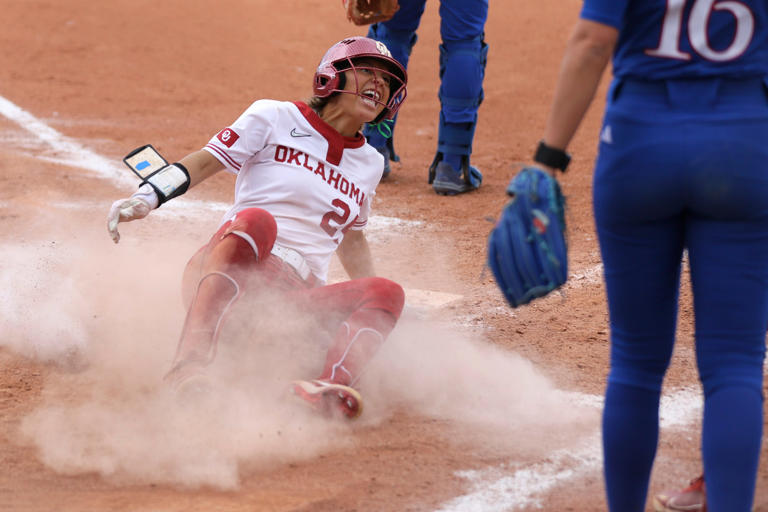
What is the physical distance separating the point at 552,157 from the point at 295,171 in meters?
1.56

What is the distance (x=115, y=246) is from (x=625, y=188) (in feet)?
11.5

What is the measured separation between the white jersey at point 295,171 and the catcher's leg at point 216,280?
22 cm

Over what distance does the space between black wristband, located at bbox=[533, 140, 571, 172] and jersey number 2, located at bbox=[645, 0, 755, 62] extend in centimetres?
30

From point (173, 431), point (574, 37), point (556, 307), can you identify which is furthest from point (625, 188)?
point (556, 307)

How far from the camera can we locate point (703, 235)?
1.98m

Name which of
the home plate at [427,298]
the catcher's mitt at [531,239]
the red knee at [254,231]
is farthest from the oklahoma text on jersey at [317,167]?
the catcher's mitt at [531,239]

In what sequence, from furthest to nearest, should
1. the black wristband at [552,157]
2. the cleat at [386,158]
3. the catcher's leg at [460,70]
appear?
the cleat at [386,158], the catcher's leg at [460,70], the black wristband at [552,157]

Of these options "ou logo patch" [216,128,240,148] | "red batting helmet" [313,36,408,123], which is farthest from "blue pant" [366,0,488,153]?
"ou logo patch" [216,128,240,148]

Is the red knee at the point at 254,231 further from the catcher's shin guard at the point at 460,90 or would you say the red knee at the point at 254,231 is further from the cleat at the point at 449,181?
the cleat at the point at 449,181

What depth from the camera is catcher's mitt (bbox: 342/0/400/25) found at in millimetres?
5059

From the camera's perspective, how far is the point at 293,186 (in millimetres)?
3426

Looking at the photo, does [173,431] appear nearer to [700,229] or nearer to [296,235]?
[296,235]

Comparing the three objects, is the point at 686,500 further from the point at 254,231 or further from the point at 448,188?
the point at 448,188

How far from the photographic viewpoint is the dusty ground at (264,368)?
2.65 m
